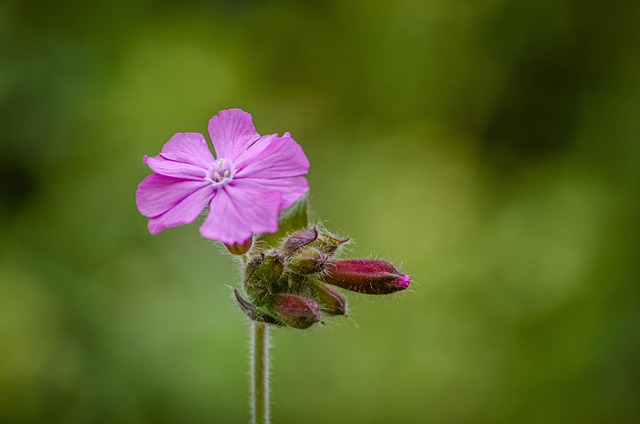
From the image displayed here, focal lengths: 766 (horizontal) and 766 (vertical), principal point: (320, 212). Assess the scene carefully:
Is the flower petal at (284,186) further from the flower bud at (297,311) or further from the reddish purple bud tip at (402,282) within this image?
the reddish purple bud tip at (402,282)

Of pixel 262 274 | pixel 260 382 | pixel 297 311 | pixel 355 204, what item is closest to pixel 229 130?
pixel 262 274

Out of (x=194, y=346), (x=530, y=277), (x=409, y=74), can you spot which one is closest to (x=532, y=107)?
(x=409, y=74)

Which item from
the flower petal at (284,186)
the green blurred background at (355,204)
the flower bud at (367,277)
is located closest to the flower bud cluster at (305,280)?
the flower bud at (367,277)

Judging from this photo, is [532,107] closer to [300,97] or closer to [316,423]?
[300,97]

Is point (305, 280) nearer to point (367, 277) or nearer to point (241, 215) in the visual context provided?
point (367, 277)

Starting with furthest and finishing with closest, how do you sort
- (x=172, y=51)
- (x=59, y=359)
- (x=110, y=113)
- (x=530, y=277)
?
(x=172, y=51) < (x=110, y=113) < (x=530, y=277) < (x=59, y=359)

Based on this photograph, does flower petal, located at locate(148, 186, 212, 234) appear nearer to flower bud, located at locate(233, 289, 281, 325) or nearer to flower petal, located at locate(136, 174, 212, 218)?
flower petal, located at locate(136, 174, 212, 218)

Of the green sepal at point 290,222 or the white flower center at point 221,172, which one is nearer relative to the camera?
the white flower center at point 221,172
